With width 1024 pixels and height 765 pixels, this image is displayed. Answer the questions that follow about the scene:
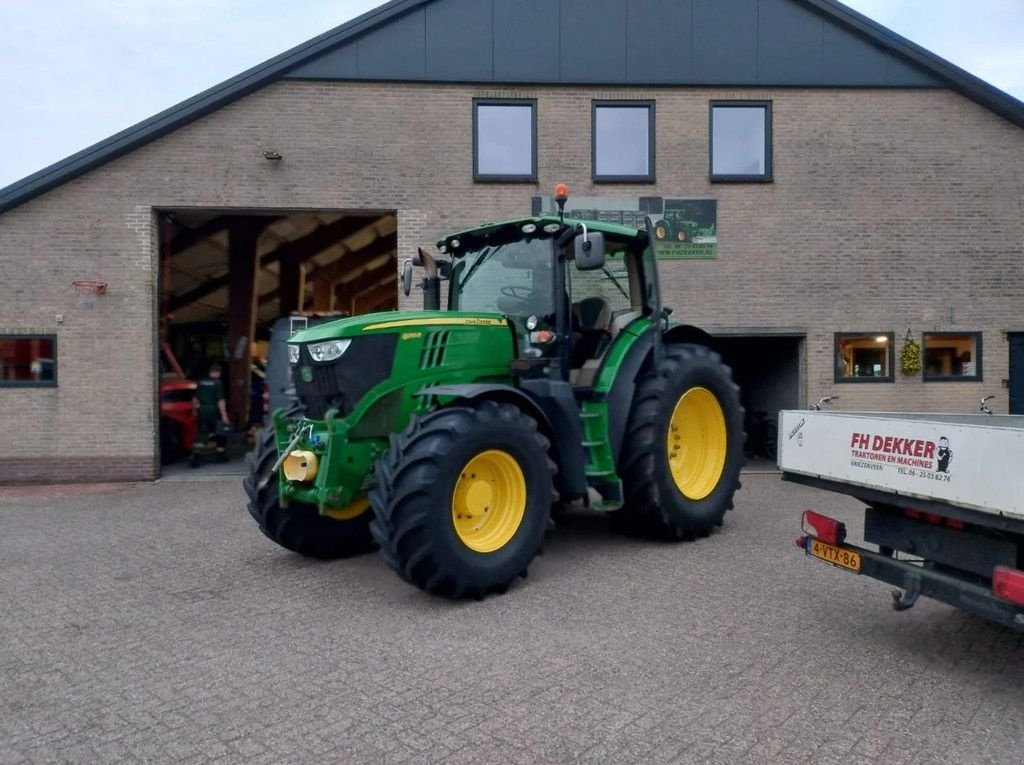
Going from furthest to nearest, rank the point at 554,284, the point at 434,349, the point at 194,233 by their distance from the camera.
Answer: the point at 194,233 < the point at 554,284 < the point at 434,349

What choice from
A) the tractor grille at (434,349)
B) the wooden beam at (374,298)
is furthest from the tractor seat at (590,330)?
the wooden beam at (374,298)

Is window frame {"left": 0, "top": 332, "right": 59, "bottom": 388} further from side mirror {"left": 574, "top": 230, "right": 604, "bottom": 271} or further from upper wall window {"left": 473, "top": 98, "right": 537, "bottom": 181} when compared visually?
side mirror {"left": 574, "top": 230, "right": 604, "bottom": 271}

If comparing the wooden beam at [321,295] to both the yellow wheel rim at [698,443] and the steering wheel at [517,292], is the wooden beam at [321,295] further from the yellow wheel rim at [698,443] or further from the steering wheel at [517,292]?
the yellow wheel rim at [698,443]

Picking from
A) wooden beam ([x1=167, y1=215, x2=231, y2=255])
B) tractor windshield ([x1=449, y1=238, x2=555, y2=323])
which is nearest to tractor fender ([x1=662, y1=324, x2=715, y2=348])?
tractor windshield ([x1=449, y1=238, x2=555, y2=323])

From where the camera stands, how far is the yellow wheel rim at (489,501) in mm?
4934

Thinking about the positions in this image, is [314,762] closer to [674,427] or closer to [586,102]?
[674,427]

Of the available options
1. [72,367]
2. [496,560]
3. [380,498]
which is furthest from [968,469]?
[72,367]

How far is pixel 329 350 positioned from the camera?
5.06 m

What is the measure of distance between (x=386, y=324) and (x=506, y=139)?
6.32 metres

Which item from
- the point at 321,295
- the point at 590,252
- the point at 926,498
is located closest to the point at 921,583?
the point at 926,498

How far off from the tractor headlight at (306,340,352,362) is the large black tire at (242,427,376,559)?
0.91 m

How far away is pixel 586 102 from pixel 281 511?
24.3ft

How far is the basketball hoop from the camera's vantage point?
33.2 feet

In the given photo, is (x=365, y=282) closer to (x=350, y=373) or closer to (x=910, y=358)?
(x=910, y=358)
